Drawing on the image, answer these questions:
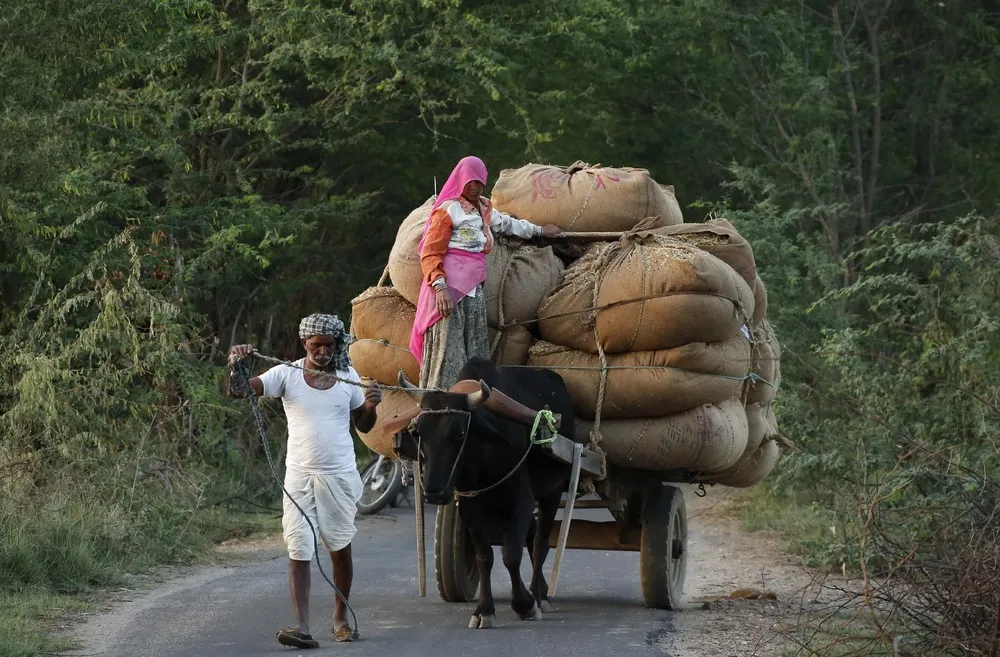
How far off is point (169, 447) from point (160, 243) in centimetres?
305

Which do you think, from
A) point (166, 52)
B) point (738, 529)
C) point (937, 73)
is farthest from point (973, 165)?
point (166, 52)

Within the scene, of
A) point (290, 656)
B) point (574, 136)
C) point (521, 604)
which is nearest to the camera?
point (290, 656)

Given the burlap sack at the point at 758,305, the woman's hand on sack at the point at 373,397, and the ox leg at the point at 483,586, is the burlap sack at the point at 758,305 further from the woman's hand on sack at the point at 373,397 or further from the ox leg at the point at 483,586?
the woman's hand on sack at the point at 373,397

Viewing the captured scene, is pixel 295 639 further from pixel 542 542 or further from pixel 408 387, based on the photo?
pixel 542 542

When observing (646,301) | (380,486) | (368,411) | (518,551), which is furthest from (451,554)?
(380,486)

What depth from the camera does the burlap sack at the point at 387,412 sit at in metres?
9.10

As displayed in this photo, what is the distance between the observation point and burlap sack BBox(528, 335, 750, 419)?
8.91 m

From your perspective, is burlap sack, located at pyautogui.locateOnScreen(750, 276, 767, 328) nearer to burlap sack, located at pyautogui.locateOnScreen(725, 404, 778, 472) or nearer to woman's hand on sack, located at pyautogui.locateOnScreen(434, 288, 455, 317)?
burlap sack, located at pyautogui.locateOnScreen(725, 404, 778, 472)

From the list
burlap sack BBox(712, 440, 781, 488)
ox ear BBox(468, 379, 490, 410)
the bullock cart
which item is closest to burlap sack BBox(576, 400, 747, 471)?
the bullock cart

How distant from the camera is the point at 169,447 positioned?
14305mm

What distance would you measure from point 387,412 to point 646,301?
1734 mm

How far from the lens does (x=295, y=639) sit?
25.1 ft

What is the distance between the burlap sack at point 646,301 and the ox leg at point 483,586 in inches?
53.9

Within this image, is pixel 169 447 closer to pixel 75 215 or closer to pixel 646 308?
pixel 75 215
